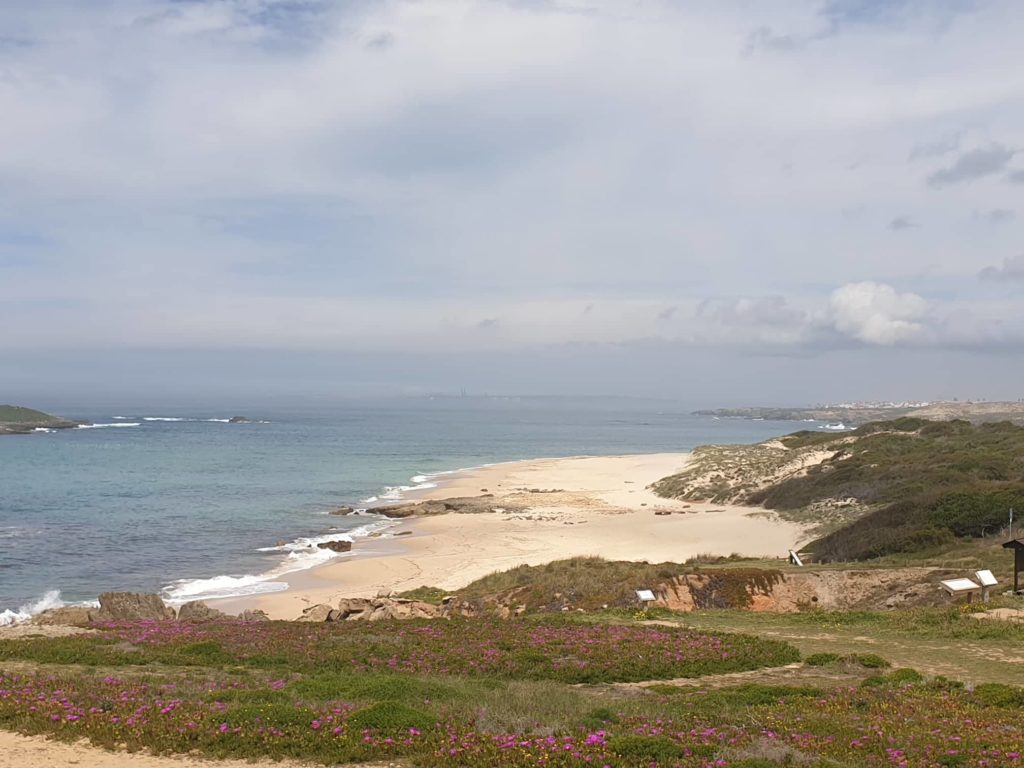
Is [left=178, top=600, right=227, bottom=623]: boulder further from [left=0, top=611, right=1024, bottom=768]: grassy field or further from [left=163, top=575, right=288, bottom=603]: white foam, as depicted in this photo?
[left=163, top=575, right=288, bottom=603]: white foam

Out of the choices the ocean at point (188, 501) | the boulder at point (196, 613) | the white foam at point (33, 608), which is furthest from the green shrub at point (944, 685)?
the ocean at point (188, 501)

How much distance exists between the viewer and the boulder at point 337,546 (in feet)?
145

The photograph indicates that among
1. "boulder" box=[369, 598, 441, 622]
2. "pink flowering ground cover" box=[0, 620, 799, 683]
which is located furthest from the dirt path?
"boulder" box=[369, 598, 441, 622]

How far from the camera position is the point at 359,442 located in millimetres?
138625

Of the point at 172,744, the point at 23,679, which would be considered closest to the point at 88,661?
the point at 23,679

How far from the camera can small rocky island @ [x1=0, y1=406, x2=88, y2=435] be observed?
151 m

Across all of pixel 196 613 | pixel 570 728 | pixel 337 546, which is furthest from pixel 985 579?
pixel 337 546

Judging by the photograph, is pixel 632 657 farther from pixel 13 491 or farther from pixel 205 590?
pixel 13 491

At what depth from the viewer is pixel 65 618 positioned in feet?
75.5

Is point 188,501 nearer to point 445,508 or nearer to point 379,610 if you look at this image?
point 445,508

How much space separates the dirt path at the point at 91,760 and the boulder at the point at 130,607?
1466cm

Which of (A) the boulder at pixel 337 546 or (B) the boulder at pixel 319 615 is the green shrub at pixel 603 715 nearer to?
(B) the boulder at pixel 319 615

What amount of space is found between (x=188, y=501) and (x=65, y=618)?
40.7 m

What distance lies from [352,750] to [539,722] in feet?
8.04
